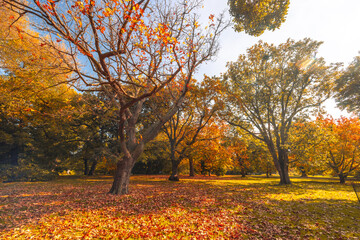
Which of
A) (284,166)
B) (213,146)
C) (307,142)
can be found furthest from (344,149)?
(213,146)

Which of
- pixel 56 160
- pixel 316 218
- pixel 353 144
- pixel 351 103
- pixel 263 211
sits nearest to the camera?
pixel 316 218

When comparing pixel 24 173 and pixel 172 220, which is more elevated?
pixel 24 173

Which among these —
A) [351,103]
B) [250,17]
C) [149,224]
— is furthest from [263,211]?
[351,103]

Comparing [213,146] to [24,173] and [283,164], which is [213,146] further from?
[24,173]

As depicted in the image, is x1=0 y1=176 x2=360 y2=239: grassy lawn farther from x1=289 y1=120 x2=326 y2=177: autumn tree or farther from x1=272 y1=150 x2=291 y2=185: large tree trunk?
x1=272 y1=150 x2=291 y2=185: large tree trunk

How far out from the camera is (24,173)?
1823 cm

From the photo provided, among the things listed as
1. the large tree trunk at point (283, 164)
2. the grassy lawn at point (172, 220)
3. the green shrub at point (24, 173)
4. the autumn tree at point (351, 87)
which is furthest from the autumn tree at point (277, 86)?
the green shrub at point (24, 173)

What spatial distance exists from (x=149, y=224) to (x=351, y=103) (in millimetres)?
17123

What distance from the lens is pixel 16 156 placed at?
20859 millimetres

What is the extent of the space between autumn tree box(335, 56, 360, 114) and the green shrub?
3304cm

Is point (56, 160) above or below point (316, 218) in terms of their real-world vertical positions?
above

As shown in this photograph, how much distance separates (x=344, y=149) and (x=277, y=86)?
1414cm

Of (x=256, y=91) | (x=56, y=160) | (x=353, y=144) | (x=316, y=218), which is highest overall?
(x=256, y=91)

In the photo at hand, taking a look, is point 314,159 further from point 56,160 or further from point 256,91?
point 56,160
